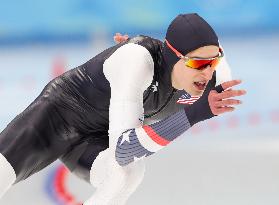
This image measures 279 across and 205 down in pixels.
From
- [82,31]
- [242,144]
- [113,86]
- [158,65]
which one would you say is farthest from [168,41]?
[82,31]

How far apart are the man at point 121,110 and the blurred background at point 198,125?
878mm

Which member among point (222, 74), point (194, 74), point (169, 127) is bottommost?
point (222, 74)

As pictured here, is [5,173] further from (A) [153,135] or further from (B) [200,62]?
(B) [200,62]

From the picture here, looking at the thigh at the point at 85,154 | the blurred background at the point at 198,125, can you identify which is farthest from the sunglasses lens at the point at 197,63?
the blurred background at the point at 198,125

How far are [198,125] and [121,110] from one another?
283cm

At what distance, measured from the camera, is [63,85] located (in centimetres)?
331

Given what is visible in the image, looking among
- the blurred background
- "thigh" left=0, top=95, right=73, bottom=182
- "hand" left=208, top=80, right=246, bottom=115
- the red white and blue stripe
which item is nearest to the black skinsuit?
"thigh" left=0, top=95, right=73, bottom=182

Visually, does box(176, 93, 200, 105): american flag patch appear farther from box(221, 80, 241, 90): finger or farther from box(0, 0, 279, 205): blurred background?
box(0, 0, 279, 205): blurred background

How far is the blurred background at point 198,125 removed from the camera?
4184 millimetres

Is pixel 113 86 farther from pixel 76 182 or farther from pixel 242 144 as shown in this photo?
pixel 242 144

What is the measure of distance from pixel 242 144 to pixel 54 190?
1.56 meters

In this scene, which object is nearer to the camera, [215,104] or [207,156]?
[215,104]

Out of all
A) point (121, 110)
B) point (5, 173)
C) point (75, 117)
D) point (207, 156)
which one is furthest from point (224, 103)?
point (207, 156)

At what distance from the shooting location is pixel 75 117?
327 centimetres
